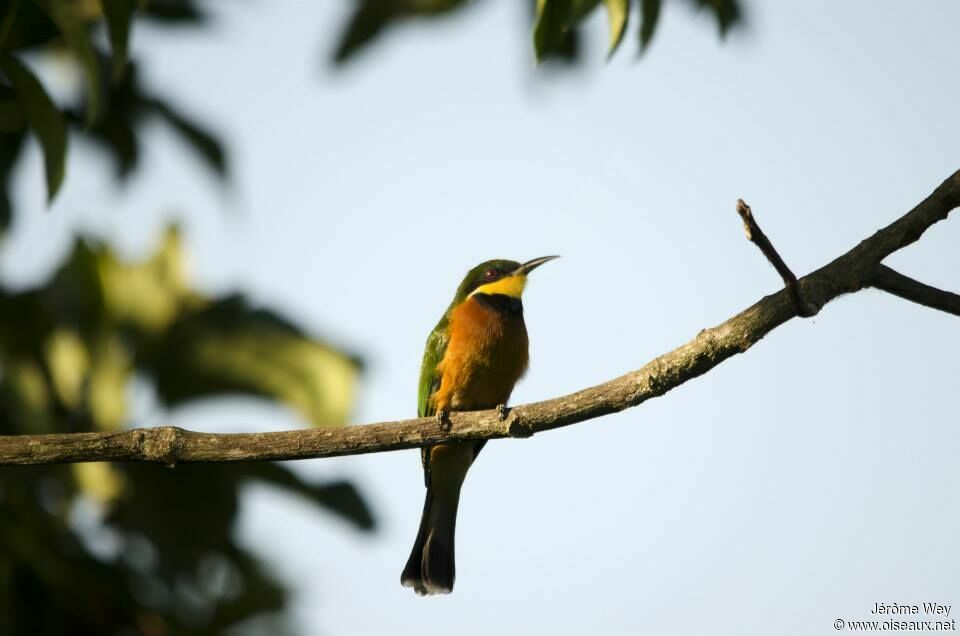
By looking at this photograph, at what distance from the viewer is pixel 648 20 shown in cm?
332

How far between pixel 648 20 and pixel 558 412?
4.04ft

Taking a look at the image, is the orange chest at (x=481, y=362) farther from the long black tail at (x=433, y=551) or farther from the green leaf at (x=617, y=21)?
the green leaf at (x=617, y=21)

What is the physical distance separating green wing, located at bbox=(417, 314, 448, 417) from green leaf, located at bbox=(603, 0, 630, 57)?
269 centimetres

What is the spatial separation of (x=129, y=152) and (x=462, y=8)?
2823 millimetres

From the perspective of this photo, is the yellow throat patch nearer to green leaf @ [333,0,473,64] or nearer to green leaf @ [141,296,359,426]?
green leaf @ [141,296,359,426]

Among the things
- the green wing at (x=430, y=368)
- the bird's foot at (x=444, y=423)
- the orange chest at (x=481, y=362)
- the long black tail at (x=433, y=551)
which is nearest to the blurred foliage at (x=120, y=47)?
the bird's foot at (x=444, y=423)

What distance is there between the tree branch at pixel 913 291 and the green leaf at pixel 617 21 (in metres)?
0.99

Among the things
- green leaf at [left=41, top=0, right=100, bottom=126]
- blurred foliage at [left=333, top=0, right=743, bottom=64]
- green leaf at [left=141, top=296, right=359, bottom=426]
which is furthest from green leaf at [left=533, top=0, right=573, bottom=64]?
green leaf at [left=141, top=296, right=359, bottom=426]

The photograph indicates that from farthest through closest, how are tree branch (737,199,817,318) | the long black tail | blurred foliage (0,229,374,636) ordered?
the long black tail, blurred foliage (0,229,374,636), tree branch (737,199,817,318)

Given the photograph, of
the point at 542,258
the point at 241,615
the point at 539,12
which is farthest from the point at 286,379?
the point at 539,12

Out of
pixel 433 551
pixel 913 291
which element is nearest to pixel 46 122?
pixel 913 291

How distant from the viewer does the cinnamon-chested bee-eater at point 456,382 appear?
17.8 ft

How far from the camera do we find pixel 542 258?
621 cm

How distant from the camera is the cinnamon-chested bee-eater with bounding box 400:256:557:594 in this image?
5.44m
